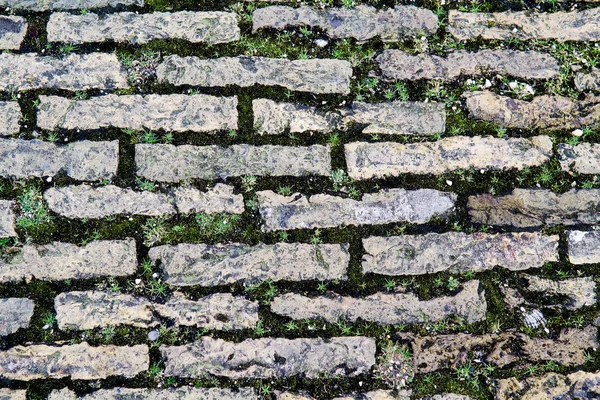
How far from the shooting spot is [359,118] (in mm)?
2248

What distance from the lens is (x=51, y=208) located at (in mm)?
2111

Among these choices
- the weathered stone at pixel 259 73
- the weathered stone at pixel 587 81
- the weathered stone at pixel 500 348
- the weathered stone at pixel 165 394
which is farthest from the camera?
the weathered stone at pixel 587 81

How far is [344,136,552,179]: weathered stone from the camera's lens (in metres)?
2.21

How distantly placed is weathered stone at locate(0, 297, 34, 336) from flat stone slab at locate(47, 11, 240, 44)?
45.8 inches

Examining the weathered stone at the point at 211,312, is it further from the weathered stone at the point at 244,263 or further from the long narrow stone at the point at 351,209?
the long narrow stone at the point at 351,209

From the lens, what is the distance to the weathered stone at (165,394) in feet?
6.63

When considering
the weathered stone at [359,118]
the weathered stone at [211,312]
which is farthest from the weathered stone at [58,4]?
the weathered stone at [211,312]

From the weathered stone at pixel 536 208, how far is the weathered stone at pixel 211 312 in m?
1.08

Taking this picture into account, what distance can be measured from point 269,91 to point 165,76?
0.47 metres

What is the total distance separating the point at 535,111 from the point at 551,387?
4.01ft

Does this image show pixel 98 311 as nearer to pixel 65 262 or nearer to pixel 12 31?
pixel 65 262

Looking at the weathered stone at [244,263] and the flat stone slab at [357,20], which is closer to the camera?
the weathered stone at [244,263]

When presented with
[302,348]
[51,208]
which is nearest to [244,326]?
[302,348]

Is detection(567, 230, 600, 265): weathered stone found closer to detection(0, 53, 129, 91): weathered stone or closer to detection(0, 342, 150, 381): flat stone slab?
detection(0, 342, 150, 381): flat stone slab
